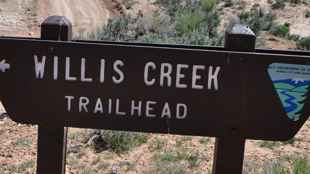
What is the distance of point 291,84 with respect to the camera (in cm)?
253

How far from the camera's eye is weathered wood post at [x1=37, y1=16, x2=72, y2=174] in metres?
2.66

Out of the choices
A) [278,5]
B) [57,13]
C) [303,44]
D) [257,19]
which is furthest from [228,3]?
[57,13]

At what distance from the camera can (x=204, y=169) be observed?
5.12 metres

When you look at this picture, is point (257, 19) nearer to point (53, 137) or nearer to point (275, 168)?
point (275, 168)

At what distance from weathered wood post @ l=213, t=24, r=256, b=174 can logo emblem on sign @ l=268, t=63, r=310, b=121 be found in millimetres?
169

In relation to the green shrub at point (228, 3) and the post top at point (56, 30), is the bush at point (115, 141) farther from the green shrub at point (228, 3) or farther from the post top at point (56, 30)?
the green shrub at point (228, 3)

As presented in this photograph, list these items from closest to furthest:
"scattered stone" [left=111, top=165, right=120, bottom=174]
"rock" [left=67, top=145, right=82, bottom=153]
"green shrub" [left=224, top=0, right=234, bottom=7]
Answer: "scattered stone" [left=111, top=165, right=120, bottom=174] → "rock" [left=67, top=145, right=82, bottom=153] → "green shrub" [left=224, top=0, right=234, bottom=7]

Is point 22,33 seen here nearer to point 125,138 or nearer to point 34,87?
point 125,138

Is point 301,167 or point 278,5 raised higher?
point 278,5

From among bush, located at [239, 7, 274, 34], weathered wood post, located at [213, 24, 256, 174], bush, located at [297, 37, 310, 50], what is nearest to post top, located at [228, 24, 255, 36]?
weathered wood post, located at [213, 24, 256, 174]

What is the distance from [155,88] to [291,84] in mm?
689

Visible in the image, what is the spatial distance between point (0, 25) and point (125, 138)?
9719 mm

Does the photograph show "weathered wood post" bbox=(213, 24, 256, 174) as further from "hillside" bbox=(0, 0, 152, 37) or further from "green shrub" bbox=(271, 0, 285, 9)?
"green shrub" bbox=(271, 0, 285, 9)

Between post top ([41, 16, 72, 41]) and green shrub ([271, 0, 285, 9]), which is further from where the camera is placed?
green shrub ([271, 0, 285, 9])
